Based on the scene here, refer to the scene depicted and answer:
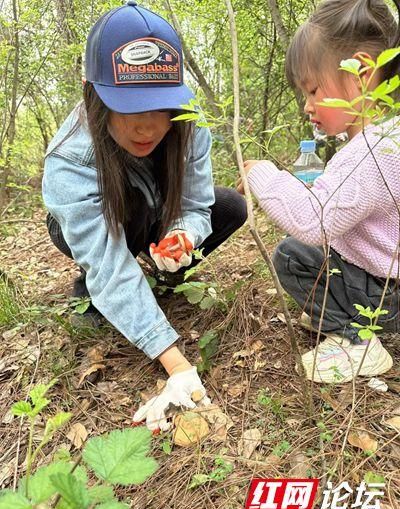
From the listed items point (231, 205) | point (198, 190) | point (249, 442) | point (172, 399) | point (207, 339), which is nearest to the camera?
point (249, 442)

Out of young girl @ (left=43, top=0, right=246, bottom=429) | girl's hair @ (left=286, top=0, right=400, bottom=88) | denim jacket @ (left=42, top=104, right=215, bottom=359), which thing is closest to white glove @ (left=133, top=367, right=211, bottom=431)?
young girl @ (left=43, top=0, right=246, bottom=429)

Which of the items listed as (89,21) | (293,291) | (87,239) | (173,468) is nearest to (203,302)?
(293,291)

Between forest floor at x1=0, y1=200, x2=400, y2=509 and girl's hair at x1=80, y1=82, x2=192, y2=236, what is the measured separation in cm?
47

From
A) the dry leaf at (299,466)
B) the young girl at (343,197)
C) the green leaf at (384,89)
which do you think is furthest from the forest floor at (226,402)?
the green leaf at (384,89)

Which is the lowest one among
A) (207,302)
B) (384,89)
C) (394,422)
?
(394,422)

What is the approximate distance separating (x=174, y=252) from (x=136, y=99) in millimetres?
594

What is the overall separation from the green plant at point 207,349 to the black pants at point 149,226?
0.60m

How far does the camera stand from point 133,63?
146 cm

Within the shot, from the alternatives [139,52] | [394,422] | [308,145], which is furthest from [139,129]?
[394,422]

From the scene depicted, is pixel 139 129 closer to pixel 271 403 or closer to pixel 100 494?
pixel 271 403

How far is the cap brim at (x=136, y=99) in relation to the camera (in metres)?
1.46

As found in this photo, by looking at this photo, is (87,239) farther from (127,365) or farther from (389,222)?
(389,222)

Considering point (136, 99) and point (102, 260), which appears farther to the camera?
point (102, 260)

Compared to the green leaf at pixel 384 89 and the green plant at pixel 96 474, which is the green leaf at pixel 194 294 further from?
the green leaf at pixel 384 89
